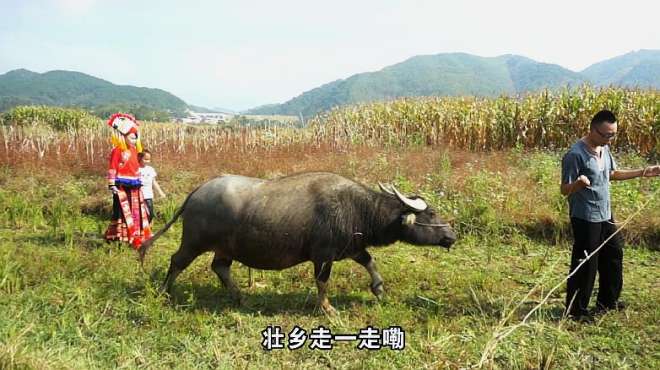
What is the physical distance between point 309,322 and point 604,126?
9.88 ft

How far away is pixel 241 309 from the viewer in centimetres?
454

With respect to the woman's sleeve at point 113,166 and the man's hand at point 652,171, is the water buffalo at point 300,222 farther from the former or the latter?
the woman's sleeve at point 113,166

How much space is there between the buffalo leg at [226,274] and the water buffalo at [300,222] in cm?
3

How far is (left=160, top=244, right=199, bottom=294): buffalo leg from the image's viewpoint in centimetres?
458

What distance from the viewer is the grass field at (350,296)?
3.52 m

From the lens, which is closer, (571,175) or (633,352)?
(633,352)

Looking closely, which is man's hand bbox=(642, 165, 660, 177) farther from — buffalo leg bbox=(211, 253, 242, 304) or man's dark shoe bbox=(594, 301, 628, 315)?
buffalo leg bbox=(211, 253, 242, 304)

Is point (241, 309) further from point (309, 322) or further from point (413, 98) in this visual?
point (413, 98)

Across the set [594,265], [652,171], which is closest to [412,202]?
[594,265]

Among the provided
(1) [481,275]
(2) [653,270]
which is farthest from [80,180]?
(2) [653,270]

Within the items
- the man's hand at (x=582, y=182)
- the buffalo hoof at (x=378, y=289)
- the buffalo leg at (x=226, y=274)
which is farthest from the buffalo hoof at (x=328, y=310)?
the man's hand at (x=582, y=182)

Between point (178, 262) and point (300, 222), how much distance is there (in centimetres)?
132

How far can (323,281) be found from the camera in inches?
172

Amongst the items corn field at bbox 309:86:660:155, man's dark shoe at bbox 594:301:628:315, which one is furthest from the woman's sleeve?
corn field at bbox 309:86:660:155
